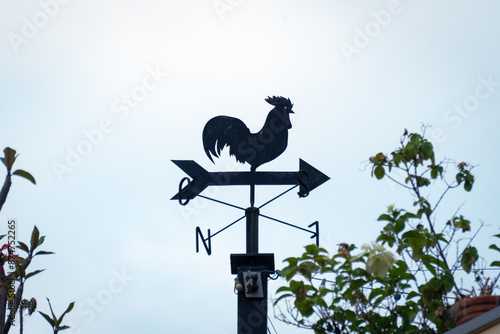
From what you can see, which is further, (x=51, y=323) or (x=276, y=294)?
(x=276, y=294)

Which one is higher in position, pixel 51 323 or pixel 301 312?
pixel 301 312

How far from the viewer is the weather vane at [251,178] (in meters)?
3.84

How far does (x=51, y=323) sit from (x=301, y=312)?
1469mm

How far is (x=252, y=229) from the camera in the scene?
410 cm

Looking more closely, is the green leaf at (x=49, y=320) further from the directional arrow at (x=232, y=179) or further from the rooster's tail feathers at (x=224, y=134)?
the rooster's tail feathers at (x=224, y=134)

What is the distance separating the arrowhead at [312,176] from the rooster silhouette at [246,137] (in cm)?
18

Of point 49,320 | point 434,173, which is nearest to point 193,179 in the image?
point 434,173

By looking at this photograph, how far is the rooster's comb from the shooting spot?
526 centimetres

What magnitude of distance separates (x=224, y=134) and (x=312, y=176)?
767 millimetres

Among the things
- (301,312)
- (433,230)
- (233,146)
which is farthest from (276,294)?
(233,146)

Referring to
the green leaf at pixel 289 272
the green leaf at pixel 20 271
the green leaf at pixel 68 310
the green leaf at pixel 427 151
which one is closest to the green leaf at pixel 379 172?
the green leaf at pixel 427 151

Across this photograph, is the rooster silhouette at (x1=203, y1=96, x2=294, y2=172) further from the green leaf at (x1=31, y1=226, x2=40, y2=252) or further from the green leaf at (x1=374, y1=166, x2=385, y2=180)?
the green leaf at (x1=31, y1=226, x2=40, y2=252)

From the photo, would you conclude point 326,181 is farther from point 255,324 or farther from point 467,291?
point 467,291

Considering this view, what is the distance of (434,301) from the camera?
10.2 feet
